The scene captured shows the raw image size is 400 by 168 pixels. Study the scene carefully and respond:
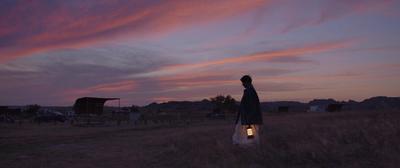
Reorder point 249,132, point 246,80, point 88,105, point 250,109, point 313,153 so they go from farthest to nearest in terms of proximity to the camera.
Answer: point 88,105 → point 246,80 → point 250,109 → point 249,132 → point 313,153

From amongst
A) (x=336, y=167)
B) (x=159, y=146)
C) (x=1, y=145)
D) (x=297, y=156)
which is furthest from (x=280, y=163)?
(x=1, y=145)

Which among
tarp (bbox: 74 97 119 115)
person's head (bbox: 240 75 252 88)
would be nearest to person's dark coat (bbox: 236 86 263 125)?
person's head (bbox: 240 75 252 88)

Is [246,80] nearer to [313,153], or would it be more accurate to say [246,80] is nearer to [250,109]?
[250,109]

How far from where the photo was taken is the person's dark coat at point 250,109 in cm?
1346

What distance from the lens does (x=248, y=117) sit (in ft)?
44.1

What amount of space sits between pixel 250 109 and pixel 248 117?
0.23 m

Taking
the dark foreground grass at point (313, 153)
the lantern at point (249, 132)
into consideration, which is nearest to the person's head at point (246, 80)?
the lantern at point (249, 132)

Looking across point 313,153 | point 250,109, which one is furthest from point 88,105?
point 313,153

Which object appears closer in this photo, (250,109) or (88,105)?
(250,109)

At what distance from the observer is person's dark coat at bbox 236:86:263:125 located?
1346 centimetres

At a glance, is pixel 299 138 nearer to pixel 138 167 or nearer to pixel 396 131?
pixel 396 131

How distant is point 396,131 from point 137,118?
1286 inches

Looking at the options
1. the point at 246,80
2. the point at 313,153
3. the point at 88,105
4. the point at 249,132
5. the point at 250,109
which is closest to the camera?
the point at 313,153

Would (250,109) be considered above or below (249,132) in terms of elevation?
A: above
